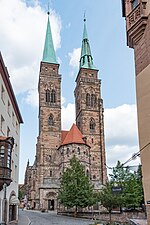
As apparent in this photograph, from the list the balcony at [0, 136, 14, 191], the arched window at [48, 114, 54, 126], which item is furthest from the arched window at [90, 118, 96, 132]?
the balcony at [0, 136, 14, 191]

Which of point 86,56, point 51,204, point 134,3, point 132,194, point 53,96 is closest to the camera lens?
point 134,3

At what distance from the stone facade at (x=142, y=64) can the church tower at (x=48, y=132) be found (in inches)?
2317

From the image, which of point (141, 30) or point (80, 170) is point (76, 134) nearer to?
point (80, 170)

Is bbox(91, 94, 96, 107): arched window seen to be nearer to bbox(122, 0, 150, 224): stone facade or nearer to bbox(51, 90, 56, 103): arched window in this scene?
bbox(51, 90, 56, 103): arched window

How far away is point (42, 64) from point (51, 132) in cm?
1884

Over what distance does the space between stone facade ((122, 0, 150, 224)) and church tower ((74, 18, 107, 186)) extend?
61.2 m

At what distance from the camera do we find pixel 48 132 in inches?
2904

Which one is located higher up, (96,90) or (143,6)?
(96,90)

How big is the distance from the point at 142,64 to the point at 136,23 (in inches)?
64.2

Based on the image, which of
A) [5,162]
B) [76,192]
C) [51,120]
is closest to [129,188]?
[76,192]

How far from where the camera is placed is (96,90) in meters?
81.7

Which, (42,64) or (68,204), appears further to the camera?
(42,64)

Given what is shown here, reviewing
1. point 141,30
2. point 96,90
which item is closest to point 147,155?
Result: point 141,30

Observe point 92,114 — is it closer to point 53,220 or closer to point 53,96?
point 53,96
